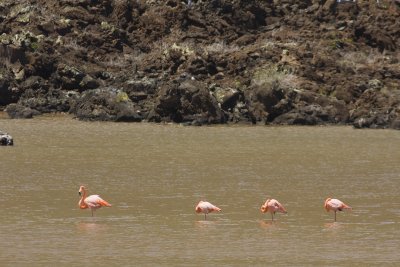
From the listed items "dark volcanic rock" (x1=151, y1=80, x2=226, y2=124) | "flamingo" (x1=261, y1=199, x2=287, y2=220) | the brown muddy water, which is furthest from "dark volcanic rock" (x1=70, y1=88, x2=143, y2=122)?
"flamingo" (x1=261, y1=199, x2=287, y2=220)

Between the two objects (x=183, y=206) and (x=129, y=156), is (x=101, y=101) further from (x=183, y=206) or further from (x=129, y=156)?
(x=183, y=206)

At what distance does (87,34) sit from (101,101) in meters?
12.2

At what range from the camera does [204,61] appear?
175 feet

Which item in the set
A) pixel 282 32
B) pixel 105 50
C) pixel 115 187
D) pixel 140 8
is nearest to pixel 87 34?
pixel 105 50

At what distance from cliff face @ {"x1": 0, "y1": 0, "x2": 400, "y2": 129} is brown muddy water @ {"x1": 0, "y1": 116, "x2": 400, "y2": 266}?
1012 centimetres

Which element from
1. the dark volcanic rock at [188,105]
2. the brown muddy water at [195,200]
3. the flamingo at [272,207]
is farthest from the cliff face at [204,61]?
the flamingo at [272,207]

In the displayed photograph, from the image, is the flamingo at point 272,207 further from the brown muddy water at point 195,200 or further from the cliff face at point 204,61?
the cliff face at point 204,61

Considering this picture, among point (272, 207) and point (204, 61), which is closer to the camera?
point (272, 207)

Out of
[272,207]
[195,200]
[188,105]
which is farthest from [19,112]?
[272,207]

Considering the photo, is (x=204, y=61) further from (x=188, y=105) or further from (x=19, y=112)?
(x=19, y=112)

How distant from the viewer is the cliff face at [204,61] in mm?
46531

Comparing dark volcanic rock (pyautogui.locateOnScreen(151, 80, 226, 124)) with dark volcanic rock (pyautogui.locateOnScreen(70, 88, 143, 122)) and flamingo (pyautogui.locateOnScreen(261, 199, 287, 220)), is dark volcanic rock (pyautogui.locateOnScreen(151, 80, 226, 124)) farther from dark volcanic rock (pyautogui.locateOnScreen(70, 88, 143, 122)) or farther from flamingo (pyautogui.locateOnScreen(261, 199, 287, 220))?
flamingo (pyautogui.locateOnScreen(261, 199, 287, 220))

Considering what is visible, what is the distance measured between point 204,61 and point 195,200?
115 feet

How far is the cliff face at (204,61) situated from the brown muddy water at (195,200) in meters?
10.1
